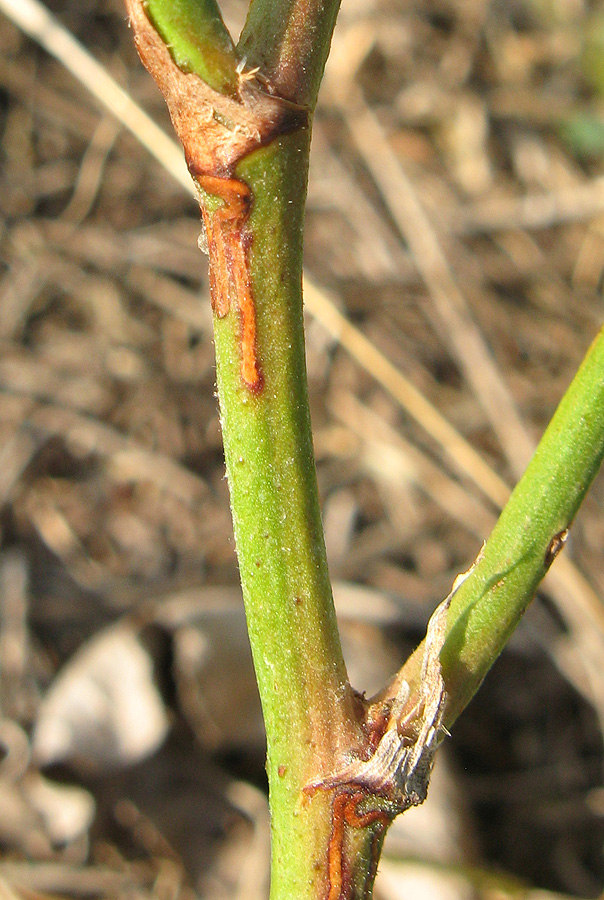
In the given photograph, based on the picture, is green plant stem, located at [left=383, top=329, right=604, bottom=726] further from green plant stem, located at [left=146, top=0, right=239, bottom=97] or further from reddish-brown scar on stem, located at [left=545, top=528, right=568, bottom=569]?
green plant stem, located at [left=146, top=0, right=239, bottom=97]

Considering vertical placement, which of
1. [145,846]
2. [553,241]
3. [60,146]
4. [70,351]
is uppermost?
[60,146]

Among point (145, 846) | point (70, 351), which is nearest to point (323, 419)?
point (70, 351)

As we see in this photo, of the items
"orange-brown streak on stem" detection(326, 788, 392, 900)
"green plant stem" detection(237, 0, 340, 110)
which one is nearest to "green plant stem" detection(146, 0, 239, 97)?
"green plant stem" detection(237, 0, 340, 110)

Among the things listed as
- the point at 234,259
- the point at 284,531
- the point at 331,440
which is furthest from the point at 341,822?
the point at 331,440

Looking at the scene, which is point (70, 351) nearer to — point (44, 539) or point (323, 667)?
point (44, 539)

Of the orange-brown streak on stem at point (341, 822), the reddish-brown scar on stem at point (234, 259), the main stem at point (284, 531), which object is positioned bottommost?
the orange-brown streak on stem at point (341, 822)

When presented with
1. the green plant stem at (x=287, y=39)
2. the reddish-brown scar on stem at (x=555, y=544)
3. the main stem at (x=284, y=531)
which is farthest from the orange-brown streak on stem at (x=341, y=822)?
the green plant stem at (x=287, y=39)

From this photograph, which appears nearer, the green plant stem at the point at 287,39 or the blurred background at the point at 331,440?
the green plant stem at the point at 287,39

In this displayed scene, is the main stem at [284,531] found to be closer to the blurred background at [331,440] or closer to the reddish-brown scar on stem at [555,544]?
the reddish-brown scar on stem at [555,544]
